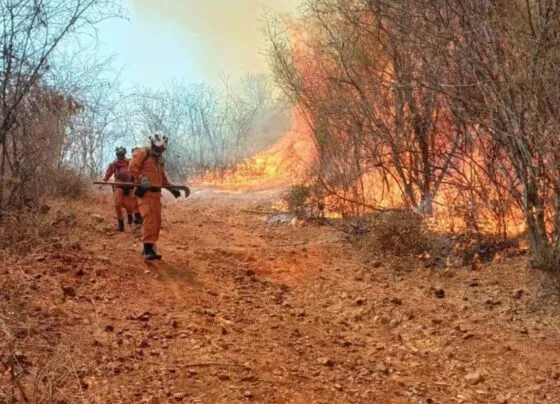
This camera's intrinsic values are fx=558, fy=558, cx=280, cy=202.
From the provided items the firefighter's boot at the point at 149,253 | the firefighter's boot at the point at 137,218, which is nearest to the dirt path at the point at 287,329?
the firefighter's boot at the point at 149,253

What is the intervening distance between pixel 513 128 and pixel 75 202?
9077mm

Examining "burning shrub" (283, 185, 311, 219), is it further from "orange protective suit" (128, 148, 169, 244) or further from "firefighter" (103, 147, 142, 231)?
"orange protective suit" (128, 148, 169, 244)

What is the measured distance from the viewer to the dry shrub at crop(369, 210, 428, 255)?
6949 millimetres

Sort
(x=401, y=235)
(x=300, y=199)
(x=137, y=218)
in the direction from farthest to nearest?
(x=300, y=199) → (x=137, y=218) → (x=401, y=235)

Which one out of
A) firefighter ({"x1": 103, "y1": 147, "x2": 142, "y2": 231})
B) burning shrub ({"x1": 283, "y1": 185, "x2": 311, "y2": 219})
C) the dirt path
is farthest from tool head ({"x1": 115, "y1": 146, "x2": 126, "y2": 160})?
burning shrub ({"x1": 283, "y1": 185, "x2": 311, "y2": 219})

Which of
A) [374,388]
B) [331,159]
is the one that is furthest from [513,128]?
[331,159]

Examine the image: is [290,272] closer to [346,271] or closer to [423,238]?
[346,271]

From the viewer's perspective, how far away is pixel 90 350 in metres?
3.74

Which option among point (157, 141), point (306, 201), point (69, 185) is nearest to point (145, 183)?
point (157, 141)

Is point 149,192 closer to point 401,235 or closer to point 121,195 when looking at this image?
point 121,195

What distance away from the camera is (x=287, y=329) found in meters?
4.66

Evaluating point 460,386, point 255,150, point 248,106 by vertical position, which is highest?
point 248,106

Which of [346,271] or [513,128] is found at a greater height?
[513,128]

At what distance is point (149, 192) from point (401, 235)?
10.2 feet
